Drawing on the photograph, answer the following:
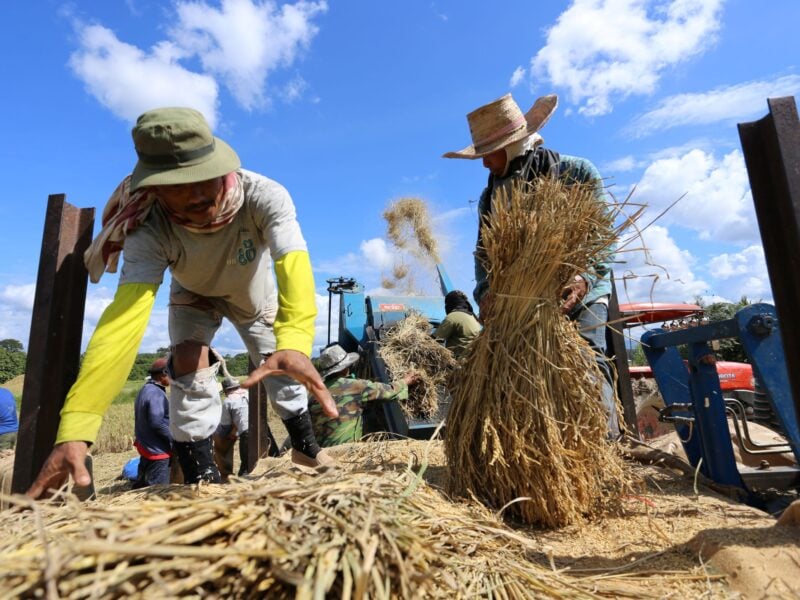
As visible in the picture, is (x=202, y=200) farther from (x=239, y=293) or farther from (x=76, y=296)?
(x=76, y=296)

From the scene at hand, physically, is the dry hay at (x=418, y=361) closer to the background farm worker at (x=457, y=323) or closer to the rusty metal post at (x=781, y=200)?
the background farm worker at (x=457, y=323)

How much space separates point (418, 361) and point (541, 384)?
14.2ft

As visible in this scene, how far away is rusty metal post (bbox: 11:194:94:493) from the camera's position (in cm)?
258

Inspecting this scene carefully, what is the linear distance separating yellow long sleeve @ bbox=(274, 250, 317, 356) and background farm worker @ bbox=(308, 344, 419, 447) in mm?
2392

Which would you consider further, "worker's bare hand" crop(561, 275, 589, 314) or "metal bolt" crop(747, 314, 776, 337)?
"metal bolt" crop(747, 314, 776, 337)

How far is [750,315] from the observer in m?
2.86

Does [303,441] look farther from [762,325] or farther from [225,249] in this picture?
[762,325]

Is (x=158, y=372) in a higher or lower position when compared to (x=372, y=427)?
higher

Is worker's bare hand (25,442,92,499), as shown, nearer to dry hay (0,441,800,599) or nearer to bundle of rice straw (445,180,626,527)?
dry hay (0,441,800,599)

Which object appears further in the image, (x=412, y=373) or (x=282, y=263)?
(x=412, y=373)

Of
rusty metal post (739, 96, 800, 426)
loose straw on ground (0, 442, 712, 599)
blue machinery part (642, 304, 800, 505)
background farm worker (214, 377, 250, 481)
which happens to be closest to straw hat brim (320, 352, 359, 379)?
background farm worker (214, 377, 250, 481)

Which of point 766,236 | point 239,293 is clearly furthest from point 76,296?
point 766,236

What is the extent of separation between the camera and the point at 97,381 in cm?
193

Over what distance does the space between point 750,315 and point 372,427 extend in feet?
14.2
